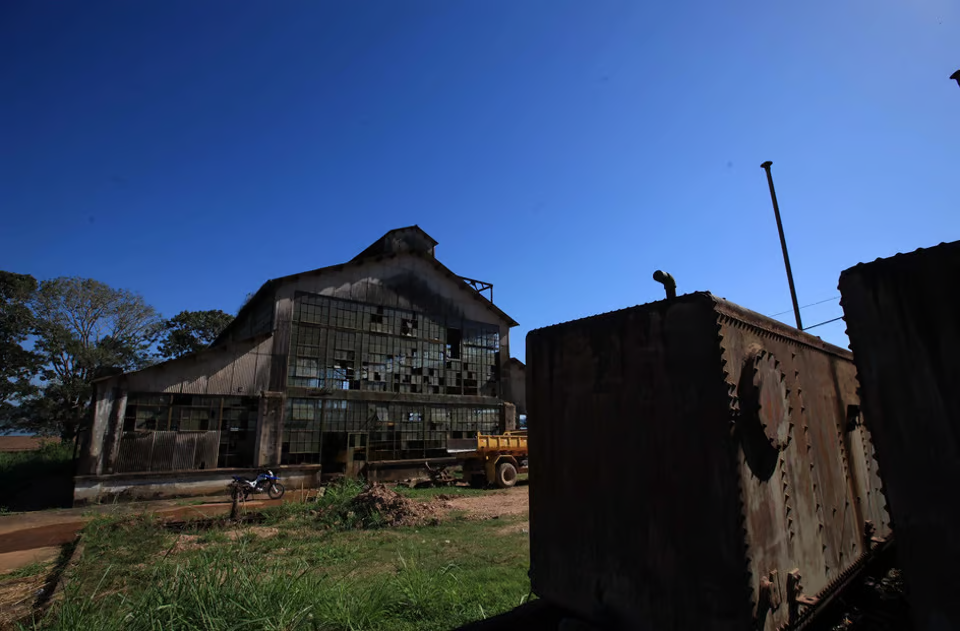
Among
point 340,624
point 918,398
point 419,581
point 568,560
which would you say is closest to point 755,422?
point 918,398

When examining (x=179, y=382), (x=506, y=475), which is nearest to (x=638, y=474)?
(x=506, y=475)

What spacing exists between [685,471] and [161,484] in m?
16.7

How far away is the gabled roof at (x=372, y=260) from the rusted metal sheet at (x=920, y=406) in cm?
1790

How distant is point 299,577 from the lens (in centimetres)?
448

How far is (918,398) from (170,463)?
688 inches

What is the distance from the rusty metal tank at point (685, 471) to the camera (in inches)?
63.9

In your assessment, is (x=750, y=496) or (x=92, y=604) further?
(x=92, y=604)

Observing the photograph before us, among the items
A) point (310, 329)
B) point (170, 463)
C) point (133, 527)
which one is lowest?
point (133, 527)

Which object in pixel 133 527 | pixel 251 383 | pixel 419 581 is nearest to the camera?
pixel 419 581

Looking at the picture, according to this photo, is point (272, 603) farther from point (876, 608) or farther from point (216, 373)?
point (216, 373)

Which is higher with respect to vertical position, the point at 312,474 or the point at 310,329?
the point at 310,329

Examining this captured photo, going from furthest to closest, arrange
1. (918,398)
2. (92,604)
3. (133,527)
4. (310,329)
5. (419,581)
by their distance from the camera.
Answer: (310,329)
(133,527)
(419,581)
(92,604)
(918,398)

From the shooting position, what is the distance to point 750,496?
63.3 inches

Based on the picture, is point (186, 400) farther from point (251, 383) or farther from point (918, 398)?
point (918, 398)
